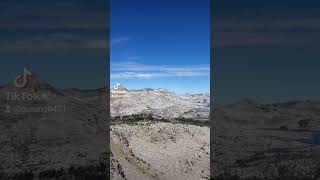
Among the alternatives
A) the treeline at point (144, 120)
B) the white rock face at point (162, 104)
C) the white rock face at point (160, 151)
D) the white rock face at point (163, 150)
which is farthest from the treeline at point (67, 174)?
the white rock face at point (162, 104)

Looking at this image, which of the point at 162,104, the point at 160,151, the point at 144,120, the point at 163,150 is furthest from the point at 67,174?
the point at 162,104

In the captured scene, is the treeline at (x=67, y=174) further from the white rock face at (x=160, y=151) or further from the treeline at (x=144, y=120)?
the treeline at (x=144, y=120)

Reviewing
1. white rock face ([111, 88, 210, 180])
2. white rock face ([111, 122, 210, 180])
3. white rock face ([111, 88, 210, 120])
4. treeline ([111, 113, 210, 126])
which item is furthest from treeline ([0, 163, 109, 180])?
white rock face ([111, 88, 210, 120])

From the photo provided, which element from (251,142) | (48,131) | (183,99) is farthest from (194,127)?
(183,99)

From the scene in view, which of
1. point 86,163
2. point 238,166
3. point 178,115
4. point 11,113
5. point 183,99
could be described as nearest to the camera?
point 86,163

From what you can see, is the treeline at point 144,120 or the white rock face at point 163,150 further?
the treeline at point 144,120

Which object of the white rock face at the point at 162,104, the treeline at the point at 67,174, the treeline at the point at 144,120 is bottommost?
the treeline at the point at 67,174

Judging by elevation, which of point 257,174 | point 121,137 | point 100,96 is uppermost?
point 100,96

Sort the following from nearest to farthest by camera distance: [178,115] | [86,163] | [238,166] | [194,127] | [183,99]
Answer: [86,163]
[238,166]
[194,127]
[178,115]
[183,99]

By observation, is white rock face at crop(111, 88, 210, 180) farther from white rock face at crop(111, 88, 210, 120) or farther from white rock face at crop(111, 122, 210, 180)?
white rock face at crop(111, 88, 210, 120)

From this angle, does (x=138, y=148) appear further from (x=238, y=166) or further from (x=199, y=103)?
(x=199, y=103)

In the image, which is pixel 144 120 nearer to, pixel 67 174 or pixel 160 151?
pixel 160 151
